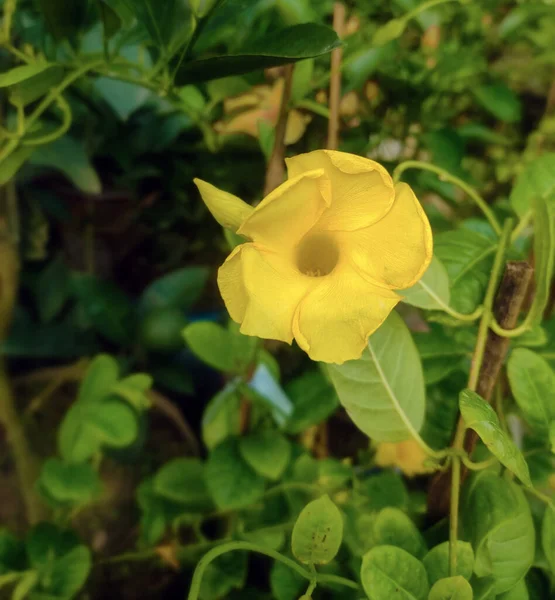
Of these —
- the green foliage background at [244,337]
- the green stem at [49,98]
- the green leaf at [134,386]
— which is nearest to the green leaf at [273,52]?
the green foliage background at [244,337]

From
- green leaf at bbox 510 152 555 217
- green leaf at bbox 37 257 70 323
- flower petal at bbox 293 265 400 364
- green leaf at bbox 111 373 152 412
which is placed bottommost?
green leaf at bbox 37 257 70 323

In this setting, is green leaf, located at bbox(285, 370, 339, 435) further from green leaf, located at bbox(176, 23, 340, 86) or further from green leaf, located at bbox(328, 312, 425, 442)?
green leaf, located at bbox(176, 23, 340, 86)

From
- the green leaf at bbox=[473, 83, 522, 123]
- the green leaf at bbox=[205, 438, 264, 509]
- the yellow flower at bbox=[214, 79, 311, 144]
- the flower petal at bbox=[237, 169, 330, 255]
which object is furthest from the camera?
the green leaf at bbox=[473, 83, 522, 123]

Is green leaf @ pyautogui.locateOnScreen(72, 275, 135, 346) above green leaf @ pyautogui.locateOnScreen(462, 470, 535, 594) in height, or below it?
below

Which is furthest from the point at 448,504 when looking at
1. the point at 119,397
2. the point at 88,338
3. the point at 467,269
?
the point at 88,338

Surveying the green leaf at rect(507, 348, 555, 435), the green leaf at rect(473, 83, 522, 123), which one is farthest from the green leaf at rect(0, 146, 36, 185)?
the green leaf at rect(473, 83, 522, 123)

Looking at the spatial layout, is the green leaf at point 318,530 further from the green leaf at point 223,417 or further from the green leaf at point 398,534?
the green leaf at point 223,417

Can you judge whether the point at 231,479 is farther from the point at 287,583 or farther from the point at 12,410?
the point at 12,410
